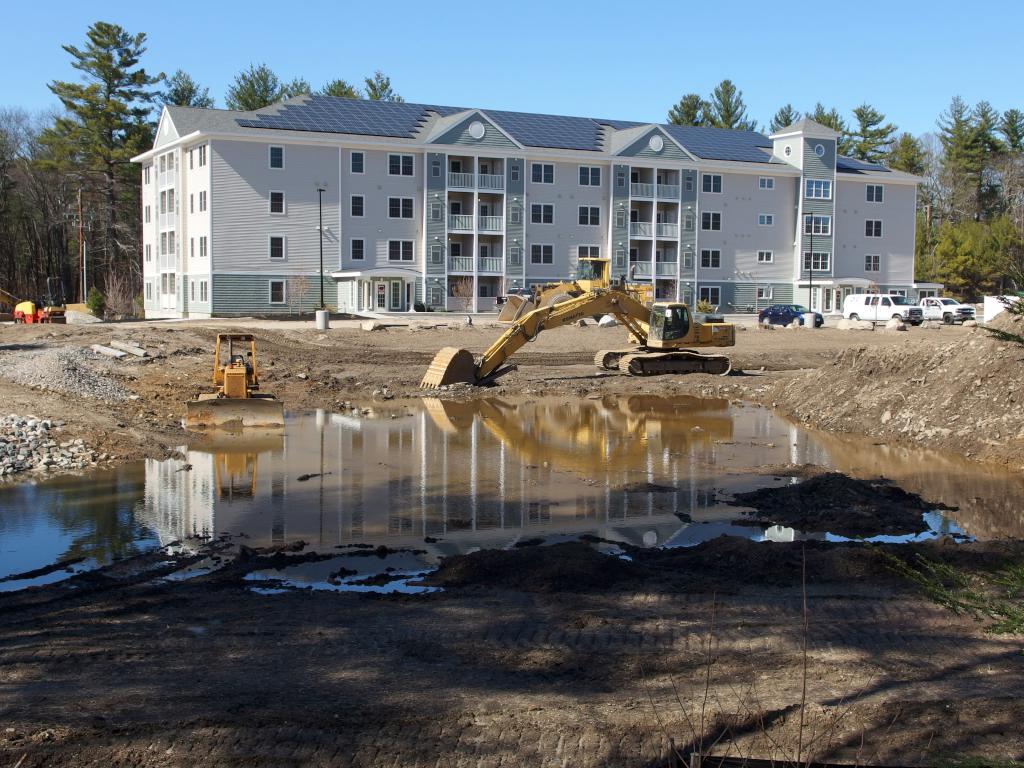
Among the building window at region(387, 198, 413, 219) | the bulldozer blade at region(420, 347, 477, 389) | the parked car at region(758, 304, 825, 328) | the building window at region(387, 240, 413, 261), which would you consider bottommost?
the bulldozer blade at region(420, 347, 477, 389)

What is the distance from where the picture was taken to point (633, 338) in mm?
35469

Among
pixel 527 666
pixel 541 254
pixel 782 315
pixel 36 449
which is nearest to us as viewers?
pixel 527 666

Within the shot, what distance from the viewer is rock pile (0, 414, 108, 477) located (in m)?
18.2

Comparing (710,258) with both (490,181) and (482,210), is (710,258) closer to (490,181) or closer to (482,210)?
(482,210)

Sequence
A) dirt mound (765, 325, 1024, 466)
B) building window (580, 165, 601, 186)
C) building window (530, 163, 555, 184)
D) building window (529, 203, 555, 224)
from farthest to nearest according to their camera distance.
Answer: building window (580, 165, 601, 186) → building window (529, 203, 555, 224) → building window (530, 163, 555, 184) → dirt mound (765, 325, 1024, 466)

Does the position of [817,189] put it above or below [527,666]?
above

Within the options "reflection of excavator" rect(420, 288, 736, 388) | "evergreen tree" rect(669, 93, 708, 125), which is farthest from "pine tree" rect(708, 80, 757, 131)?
"reflection of excavator" rect(420, 288, 736, 388)

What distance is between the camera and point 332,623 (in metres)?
9.54

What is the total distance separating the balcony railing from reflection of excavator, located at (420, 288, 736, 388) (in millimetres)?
34295

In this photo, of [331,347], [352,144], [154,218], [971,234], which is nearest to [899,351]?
[331,347]

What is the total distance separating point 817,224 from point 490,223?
24.1 meters

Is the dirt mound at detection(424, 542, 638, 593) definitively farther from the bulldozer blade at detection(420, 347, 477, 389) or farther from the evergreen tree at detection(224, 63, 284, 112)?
the evergreen tree at detection(224, 63, 284, 112)

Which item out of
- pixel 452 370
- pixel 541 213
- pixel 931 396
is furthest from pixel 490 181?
pixel 931 396

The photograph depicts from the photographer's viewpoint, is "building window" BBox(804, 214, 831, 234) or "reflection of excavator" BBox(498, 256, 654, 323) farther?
"building window" BBox(804, 214, 831, 234)
